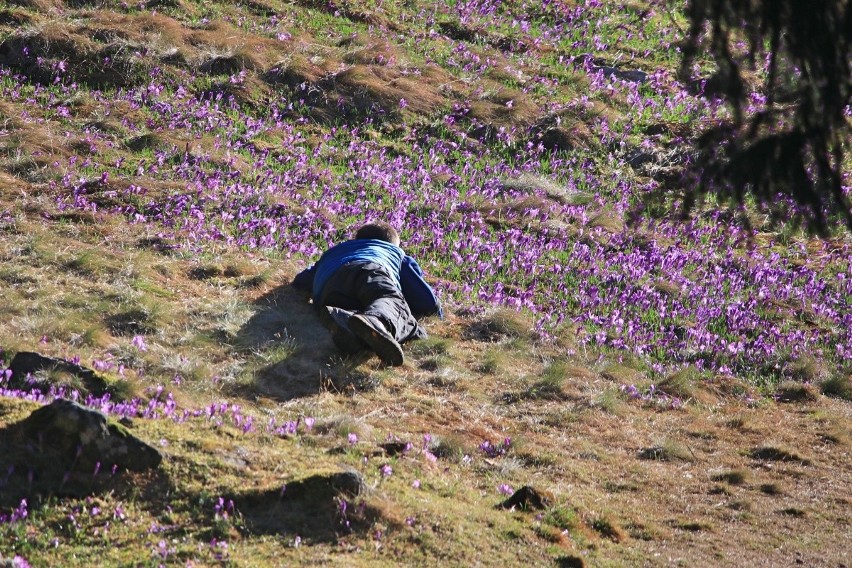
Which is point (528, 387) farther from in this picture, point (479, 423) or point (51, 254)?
point (51, 254)

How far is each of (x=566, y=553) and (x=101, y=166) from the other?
8473mm

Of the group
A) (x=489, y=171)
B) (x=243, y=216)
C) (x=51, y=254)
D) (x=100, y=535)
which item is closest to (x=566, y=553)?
(x=100, y=535)

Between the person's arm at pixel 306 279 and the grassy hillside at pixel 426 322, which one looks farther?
the person's arm at pixel 306 279

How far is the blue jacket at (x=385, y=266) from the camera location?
9.63 meters

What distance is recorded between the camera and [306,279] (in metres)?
10.1

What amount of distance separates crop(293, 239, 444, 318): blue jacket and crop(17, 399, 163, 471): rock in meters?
4.22

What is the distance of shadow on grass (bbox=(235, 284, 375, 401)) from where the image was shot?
328 inches

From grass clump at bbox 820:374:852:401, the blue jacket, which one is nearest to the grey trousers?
the blue jacket

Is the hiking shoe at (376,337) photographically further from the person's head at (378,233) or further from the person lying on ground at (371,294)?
the person's head at (378,233)

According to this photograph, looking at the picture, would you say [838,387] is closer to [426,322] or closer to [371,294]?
[426,322]

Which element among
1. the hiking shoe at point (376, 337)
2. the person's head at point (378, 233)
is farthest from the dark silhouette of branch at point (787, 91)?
the person's head at point (378, 233)

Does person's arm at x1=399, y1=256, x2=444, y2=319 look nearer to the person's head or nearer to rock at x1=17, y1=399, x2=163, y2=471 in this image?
the person's head

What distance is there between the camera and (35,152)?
40.7 ft

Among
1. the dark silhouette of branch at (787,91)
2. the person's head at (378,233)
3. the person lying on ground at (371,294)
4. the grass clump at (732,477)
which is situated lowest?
the grass clump at (732,477)
